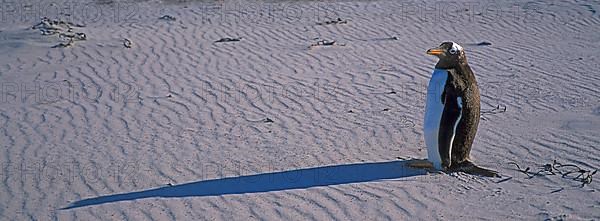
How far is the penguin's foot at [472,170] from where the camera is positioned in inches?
243

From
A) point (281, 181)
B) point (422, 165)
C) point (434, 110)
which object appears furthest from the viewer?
point (422, 165)

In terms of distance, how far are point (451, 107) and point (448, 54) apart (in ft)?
1.39

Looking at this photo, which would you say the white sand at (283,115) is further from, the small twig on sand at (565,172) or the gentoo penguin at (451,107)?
the gentoo penguin at (451,107)

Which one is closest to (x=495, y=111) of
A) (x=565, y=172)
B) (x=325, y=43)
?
(x=565, y=172)

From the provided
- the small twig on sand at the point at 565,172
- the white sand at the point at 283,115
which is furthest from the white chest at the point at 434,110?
the small twig on sand at the point at 565,172

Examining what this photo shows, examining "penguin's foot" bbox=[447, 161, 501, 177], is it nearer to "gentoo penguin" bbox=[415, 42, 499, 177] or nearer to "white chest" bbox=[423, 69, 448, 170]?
"gentoo penguin" bbox=[415, 42, 499, 177]

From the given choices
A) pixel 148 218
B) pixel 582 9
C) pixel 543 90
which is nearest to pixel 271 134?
pixel 148 218

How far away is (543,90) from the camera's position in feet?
30.3

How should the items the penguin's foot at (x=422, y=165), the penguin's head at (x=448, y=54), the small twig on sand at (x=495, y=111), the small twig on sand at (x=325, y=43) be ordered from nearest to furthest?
the penguin's head at (x=448, y=54)
the penguin's foot at (x=422, y=165)
the small twig on sand at (x=495, y=111)
the small twig on sand at (x=325, y=43)

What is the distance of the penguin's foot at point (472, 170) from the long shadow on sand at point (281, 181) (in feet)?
0.90

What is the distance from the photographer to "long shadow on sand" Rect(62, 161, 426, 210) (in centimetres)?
593

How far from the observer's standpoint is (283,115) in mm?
8344

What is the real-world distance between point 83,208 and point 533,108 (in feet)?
17.0

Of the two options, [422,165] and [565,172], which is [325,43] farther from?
[565,172]
